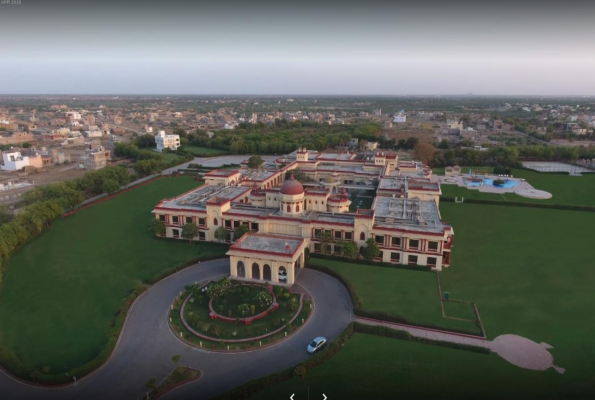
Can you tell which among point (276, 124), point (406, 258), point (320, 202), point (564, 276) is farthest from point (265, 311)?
point (276, 124)

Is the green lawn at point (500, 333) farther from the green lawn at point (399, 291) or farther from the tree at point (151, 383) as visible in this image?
the tree at point (151, 383)

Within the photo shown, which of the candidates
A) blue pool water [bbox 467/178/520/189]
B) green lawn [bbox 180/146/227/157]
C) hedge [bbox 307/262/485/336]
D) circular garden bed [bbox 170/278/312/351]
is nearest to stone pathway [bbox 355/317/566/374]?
hedge [bbox 307/262/485/336]

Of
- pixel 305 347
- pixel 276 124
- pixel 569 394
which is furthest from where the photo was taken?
pixel 276 124

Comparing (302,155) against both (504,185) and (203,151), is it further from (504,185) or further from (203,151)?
(203,151)

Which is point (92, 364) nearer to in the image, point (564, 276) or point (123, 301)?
point (123, 301)

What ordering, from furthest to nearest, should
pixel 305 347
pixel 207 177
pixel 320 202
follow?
pixel 207 177
pixel 320 202
pixel 305 347

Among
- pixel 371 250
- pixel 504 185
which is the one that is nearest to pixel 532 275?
pixel 371 250

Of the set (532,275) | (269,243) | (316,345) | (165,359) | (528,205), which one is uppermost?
(269,243)
